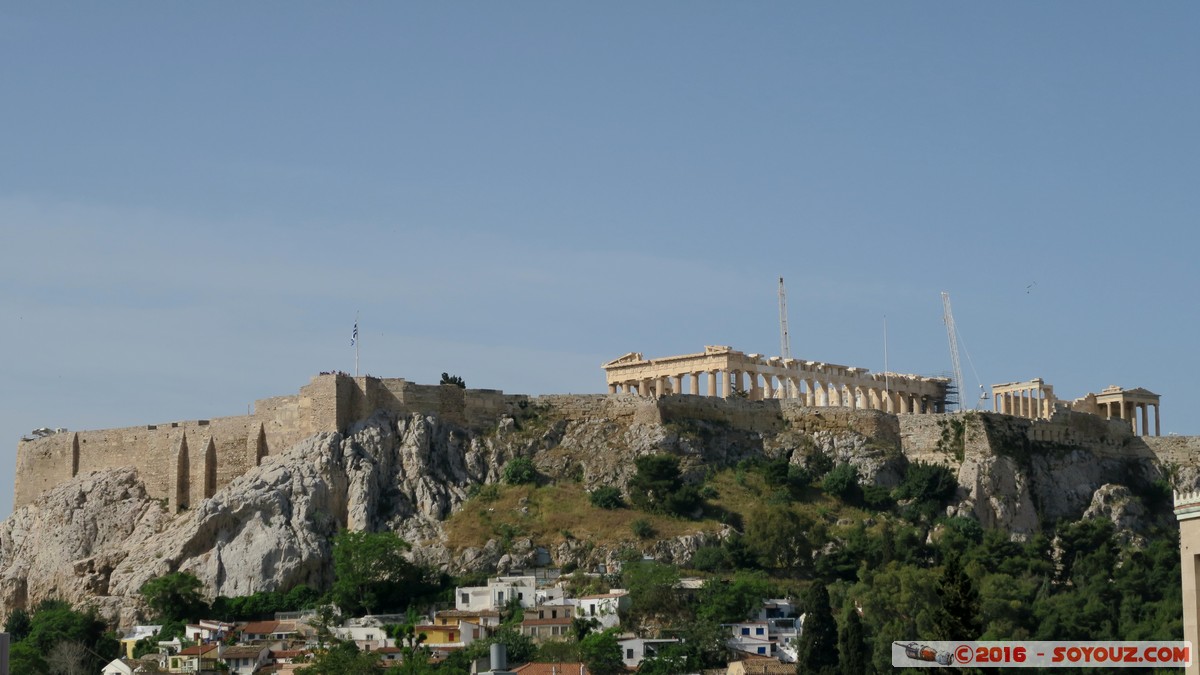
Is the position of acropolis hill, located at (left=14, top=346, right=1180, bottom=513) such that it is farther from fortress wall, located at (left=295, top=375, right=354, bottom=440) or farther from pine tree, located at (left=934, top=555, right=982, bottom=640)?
pine tree, located at (left=934, top=555, right=982, bottom=640)

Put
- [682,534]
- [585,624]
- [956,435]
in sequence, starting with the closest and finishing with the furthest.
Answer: [585,624] → [682,534] → [956,435]

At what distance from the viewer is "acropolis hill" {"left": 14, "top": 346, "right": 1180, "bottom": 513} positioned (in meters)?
106

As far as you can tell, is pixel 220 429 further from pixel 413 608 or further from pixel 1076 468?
pixel 1076 468

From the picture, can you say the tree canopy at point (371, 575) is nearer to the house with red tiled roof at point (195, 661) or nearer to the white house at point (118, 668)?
the house with red tiled roof at point (195, 661)

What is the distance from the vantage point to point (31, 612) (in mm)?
105250

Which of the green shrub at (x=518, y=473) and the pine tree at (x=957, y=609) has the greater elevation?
the green shrub at (x=518, y=473)

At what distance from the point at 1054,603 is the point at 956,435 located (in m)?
16.4

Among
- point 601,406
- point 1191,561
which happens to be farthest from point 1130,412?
point 1191,561

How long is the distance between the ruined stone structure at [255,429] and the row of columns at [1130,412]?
31830 mm

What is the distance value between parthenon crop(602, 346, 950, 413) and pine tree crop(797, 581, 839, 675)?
21.3 metres

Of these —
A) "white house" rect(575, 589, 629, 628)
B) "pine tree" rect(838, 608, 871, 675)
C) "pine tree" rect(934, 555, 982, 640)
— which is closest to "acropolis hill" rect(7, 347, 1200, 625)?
"white house" rect(575, 589, 629, 628)

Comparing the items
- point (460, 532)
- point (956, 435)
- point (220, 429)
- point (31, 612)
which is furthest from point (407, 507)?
point (956, 435)

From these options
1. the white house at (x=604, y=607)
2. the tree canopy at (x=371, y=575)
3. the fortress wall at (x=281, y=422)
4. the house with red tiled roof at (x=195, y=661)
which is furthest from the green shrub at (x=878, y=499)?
the house with red tiled roof at (x=195, y=661)

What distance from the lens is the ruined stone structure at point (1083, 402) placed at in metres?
121
